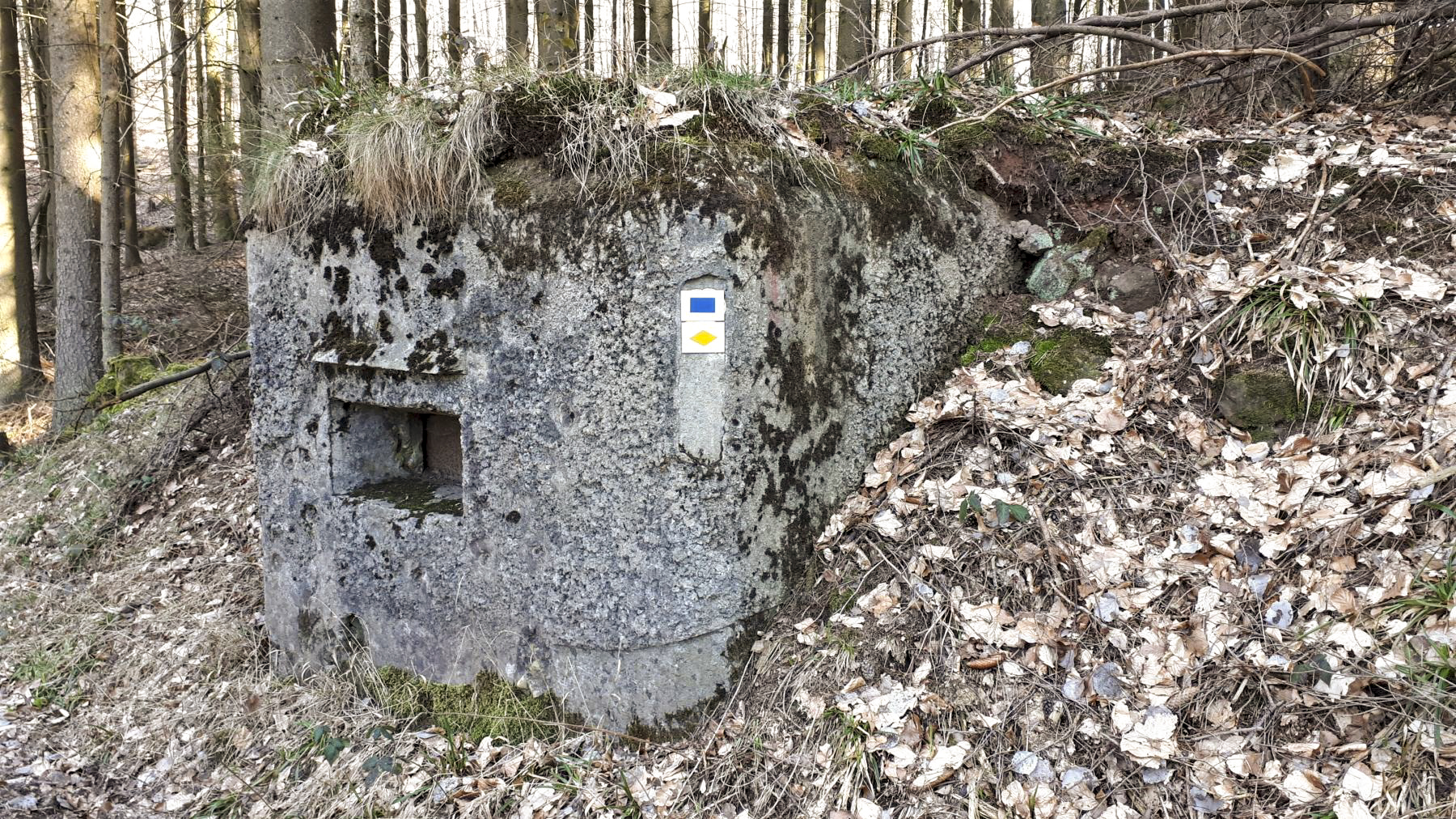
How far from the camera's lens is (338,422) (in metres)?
3.48

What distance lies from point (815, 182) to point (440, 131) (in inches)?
50.6

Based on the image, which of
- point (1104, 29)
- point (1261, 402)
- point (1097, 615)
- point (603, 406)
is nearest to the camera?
point (1097, 615)

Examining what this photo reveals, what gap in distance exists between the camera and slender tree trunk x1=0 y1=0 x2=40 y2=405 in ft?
26.1

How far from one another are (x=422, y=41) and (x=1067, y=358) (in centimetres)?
786

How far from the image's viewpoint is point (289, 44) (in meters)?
4.90

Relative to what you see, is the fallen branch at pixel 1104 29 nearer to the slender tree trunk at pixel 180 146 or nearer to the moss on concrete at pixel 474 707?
the moss on concrete at pixel 474 707

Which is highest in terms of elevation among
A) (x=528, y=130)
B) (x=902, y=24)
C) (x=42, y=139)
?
(x=902, y=24)

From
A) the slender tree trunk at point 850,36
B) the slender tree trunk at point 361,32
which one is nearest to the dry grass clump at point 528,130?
the slender tree trunk at point 361,32

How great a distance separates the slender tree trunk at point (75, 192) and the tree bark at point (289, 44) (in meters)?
3.28

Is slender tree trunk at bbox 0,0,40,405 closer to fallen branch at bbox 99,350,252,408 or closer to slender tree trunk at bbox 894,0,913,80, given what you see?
fallen branch at bbox 99,350,252,408

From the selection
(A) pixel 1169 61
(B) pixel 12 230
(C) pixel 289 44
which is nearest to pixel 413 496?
(C) pixel 289 44

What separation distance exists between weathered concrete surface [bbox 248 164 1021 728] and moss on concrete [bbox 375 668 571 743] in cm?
7

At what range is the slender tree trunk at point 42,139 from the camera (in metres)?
9.48

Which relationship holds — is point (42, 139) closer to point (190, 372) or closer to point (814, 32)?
point (190, 372)
